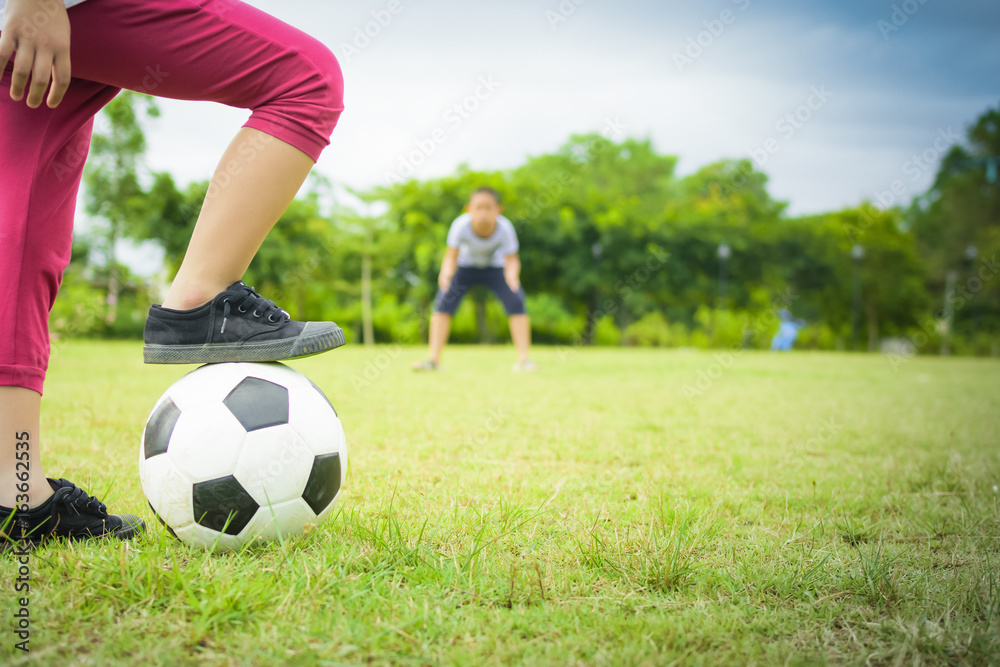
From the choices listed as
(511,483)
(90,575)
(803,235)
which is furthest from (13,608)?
(803,235)

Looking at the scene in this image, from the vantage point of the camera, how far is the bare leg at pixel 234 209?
1.56 m

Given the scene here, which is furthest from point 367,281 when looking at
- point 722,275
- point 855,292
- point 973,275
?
point 973,275

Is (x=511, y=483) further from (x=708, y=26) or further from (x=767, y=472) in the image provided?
(x=708, y=26)

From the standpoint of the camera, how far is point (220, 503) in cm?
152

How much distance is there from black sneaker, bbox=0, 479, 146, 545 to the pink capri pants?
1.04ft

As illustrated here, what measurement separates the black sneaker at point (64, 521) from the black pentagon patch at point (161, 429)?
0.23 meters

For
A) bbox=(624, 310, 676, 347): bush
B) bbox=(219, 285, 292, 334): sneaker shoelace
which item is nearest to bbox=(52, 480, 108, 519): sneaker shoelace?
bbox=(219, 285, 292, 334): sneaker shoelace

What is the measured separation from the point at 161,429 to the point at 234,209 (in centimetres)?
63

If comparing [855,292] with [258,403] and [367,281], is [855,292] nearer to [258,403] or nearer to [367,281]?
[367,281]

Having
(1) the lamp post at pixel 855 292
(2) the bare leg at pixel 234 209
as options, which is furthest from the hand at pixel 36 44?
(1) the lamp post at pixel 855 292

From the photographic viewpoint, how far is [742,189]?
146 ft

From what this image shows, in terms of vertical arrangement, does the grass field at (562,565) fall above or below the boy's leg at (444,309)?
below

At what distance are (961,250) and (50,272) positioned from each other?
143 ft

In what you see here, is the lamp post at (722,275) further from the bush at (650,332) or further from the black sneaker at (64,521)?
the black sneaker at (64,521)
